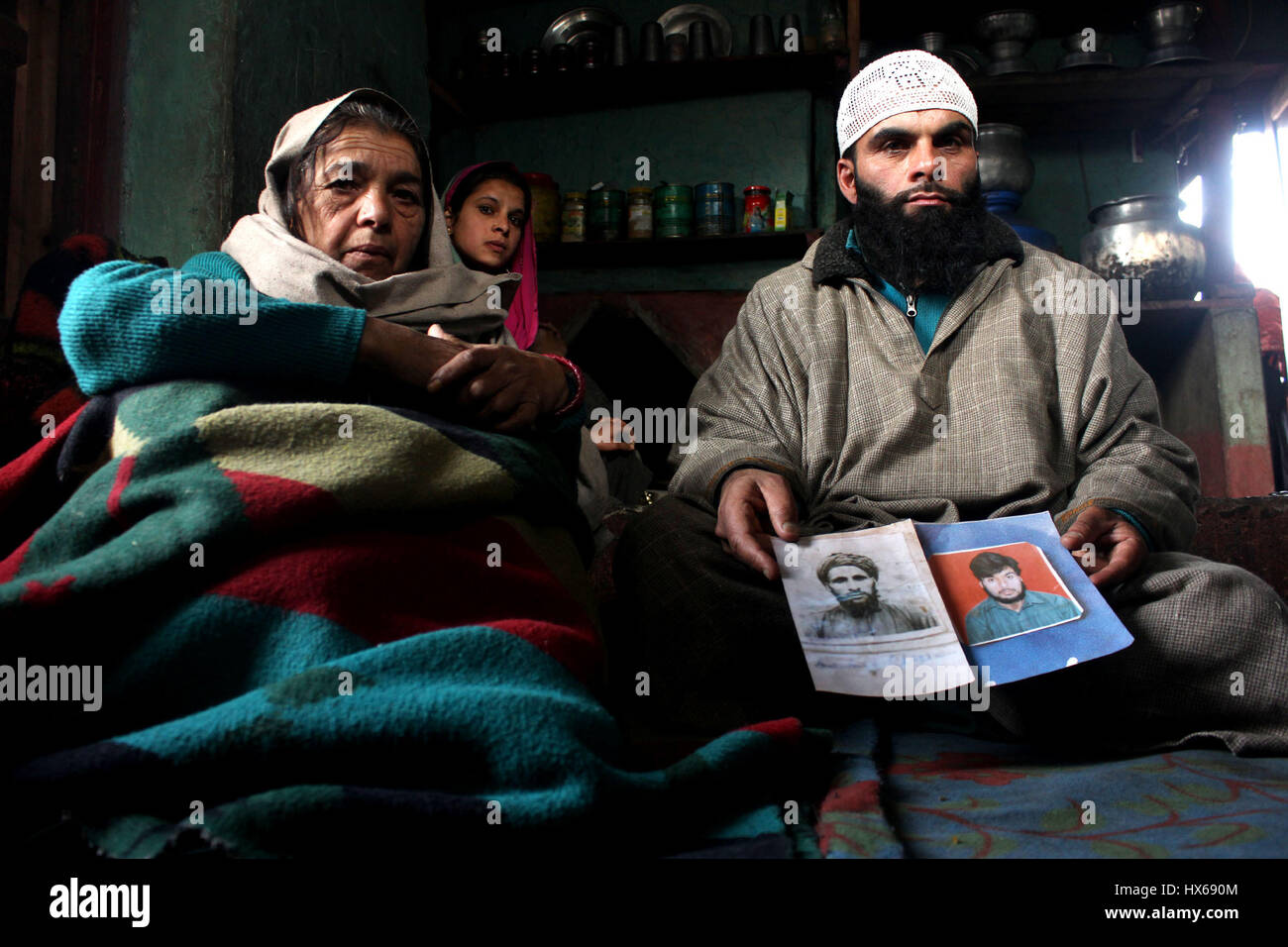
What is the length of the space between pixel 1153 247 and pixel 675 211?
1.94 meters

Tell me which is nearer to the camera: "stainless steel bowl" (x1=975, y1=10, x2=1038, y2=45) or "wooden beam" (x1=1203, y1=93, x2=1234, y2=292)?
"wooden beam" (x1=1203, y1=93, x2=1234, y2=292)

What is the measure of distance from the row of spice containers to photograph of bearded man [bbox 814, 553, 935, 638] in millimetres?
2852

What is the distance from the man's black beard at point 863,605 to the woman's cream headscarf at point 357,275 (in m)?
0.74

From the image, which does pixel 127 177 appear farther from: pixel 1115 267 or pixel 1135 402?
pixel 1115 267

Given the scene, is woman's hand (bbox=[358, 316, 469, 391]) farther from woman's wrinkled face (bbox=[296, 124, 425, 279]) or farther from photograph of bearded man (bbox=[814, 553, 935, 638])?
photograph of bearded man (bbox=[814, 553, 935, 638])

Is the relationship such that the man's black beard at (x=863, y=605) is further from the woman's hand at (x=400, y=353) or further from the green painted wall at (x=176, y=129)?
the green painted wall at (x=176, y=129)

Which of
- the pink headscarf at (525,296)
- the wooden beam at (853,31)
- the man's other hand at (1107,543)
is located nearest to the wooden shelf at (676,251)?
the wooden beam at (853,31)

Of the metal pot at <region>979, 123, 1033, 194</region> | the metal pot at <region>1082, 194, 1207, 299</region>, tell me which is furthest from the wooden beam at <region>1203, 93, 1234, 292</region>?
the metal pot at <region>979, 123, 1033, 194</region>

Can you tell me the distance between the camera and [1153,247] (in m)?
3.73

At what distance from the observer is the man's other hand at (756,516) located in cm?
153

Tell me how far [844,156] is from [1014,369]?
787mm

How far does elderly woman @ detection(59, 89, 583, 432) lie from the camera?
106cm
